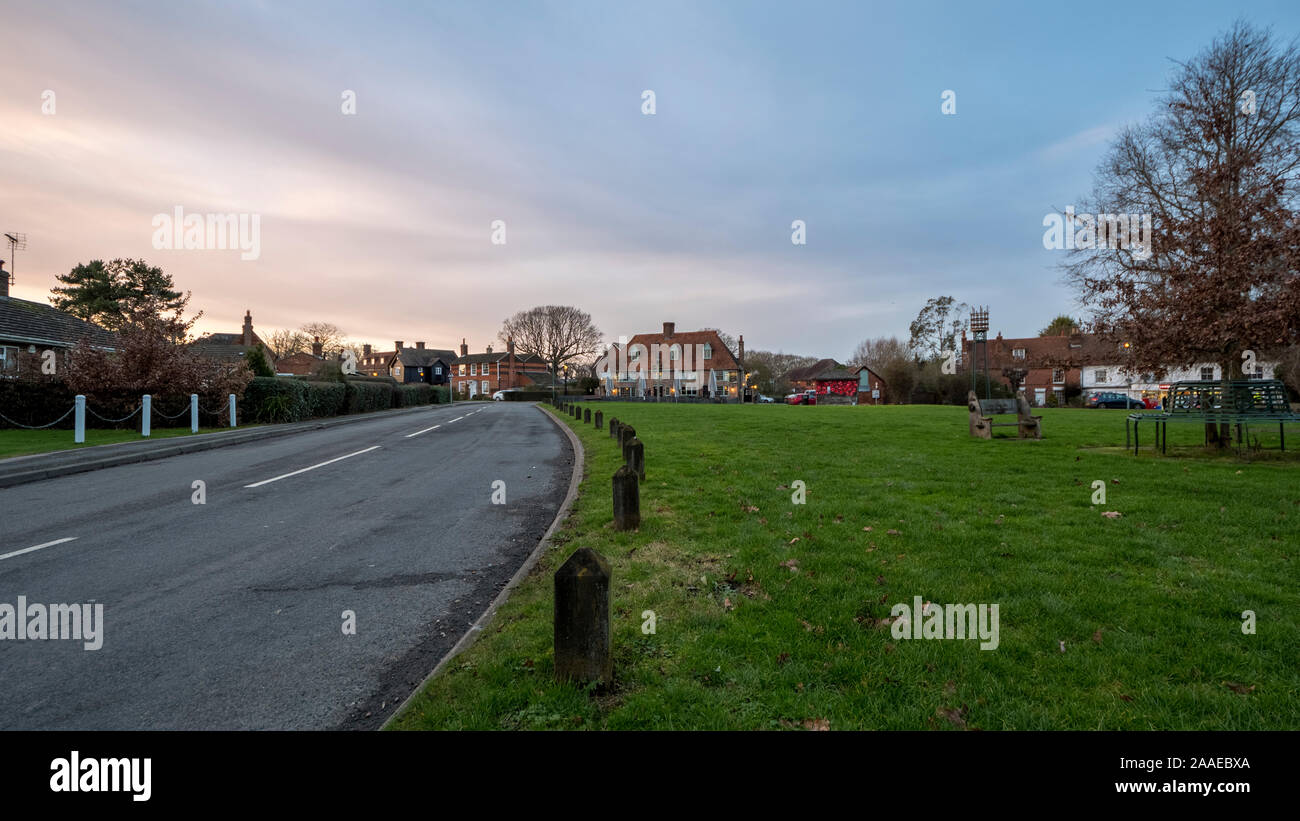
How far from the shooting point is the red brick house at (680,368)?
76.2 meters

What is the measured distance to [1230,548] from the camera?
17.8 feet

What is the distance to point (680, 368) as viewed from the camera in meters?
78.6

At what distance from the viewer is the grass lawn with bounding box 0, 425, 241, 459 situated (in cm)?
1411

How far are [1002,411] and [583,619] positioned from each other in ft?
57.9

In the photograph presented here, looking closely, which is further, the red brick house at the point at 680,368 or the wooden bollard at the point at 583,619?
the red brick house at the point at 680,368

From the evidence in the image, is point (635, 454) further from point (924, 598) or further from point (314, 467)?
point (314, 467)

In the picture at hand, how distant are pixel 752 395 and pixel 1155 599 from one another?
72.1 metres

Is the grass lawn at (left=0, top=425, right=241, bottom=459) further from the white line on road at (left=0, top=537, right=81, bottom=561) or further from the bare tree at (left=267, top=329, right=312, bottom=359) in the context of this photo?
the bare tree at (left=267, top=329, right=312, bottom=359)

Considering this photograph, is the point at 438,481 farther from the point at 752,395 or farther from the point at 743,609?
the point at 752,395

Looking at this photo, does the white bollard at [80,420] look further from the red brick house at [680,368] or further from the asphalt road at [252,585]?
the red brick house at [680,368]

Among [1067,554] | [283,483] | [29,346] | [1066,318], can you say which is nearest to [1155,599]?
[1067,554]

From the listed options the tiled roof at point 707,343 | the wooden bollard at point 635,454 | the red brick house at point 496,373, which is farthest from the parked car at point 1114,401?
the red brick house at point 496,373

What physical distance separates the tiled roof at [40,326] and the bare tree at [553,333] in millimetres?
50305

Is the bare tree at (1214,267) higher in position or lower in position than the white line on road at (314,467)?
higher
